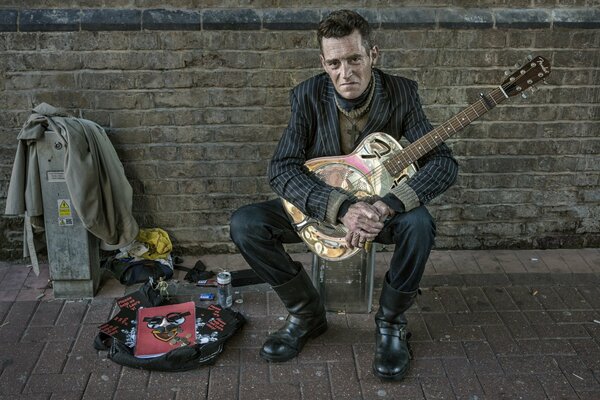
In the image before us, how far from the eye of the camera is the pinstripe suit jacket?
3.24 m

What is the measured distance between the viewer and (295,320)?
136 inches

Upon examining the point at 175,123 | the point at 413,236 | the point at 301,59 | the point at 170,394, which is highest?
the point at 301,59

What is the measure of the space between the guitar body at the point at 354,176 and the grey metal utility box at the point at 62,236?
56.0 inches

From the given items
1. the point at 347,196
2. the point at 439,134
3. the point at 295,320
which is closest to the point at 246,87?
the point at 347,196

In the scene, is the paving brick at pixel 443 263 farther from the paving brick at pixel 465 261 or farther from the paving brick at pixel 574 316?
the paving brick at pixel 574 316

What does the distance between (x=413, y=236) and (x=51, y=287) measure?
2311 millimetres

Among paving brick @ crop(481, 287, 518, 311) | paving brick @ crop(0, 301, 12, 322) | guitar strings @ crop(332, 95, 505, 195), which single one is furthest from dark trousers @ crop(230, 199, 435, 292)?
paving brick @ crop(0, 301, 12, 322)

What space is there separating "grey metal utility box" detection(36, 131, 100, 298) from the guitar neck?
1.82 m

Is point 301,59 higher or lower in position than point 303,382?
higher

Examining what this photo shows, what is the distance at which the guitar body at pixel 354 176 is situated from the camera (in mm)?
3252

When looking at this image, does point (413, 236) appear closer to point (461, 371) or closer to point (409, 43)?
point (461, 371)

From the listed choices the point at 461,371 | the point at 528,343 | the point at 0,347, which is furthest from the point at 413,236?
the point at 0,347

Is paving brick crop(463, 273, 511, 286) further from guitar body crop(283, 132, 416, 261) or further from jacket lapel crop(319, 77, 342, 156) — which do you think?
jacket lapel crop(319, 77, 342, 156)

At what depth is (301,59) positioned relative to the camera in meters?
4.06
